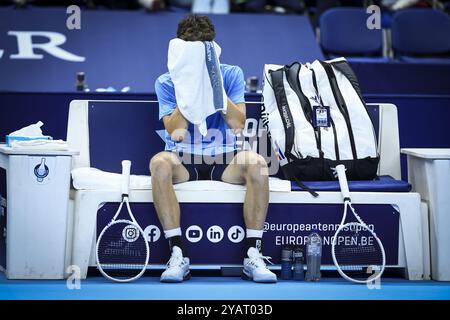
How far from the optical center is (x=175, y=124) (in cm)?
441

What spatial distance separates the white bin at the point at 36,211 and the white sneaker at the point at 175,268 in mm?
482

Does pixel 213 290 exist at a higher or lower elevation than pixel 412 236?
lower

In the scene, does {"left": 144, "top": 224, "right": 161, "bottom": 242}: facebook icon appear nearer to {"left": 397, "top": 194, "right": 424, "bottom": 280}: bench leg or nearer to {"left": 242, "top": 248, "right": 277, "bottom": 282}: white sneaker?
{"left": 242, "top": 248, "right": 277, "bottom": 282}: white sneaker

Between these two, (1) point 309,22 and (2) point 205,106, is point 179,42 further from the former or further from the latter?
(1) point 309,22

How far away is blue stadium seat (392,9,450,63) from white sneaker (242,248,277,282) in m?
3.65

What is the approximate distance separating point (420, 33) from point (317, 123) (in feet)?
10.7

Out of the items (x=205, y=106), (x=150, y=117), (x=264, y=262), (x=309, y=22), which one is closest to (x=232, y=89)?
(x=205, y=106)

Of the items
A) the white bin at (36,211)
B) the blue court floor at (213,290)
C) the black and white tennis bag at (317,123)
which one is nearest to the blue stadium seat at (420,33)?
the black and white tennis bag at (317,123)

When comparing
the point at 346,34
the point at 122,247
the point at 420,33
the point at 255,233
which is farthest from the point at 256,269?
the point at 420,33

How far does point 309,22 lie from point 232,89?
3039 millimetres

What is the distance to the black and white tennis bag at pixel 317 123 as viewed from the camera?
4.57 meters

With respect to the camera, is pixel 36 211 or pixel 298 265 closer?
pixel 36 211

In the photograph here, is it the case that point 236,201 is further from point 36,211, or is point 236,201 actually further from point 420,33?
point 420,33
